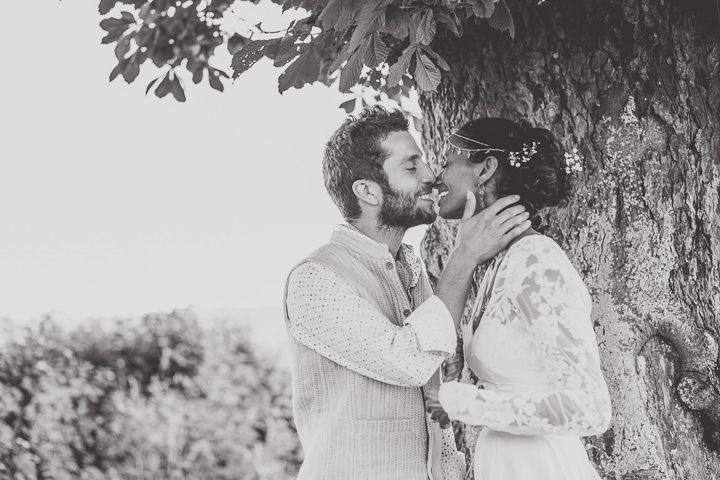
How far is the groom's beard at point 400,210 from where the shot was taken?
3023mm

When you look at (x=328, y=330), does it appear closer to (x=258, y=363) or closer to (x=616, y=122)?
(x=616, y=122)

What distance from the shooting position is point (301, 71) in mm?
3066

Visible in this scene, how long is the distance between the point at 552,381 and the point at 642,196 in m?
1.18

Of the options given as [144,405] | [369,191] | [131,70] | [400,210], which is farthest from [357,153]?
[144,405]

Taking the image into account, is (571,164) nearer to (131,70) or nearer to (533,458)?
(533,458)

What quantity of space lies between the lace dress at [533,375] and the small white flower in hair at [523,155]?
0.33 metres

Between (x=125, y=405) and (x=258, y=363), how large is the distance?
42.1 inches

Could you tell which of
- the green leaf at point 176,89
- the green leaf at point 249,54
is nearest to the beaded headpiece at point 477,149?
the green leaf at point 249,54

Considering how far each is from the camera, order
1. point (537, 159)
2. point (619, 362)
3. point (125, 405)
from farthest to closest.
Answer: point (125, 405)
point (619, 362)
point (537, 159)

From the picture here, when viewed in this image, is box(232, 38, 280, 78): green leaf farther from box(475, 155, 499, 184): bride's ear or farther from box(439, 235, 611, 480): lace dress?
box(439, 235, 611, 480): lace dress

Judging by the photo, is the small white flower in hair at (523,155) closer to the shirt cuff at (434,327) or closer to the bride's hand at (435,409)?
the shirt cuff at (434,327)

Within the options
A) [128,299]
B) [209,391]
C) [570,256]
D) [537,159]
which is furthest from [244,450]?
[537,159]

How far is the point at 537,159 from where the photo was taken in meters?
2.89

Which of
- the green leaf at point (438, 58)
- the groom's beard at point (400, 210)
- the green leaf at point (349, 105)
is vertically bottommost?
the groom's beard at point (400, 210)
